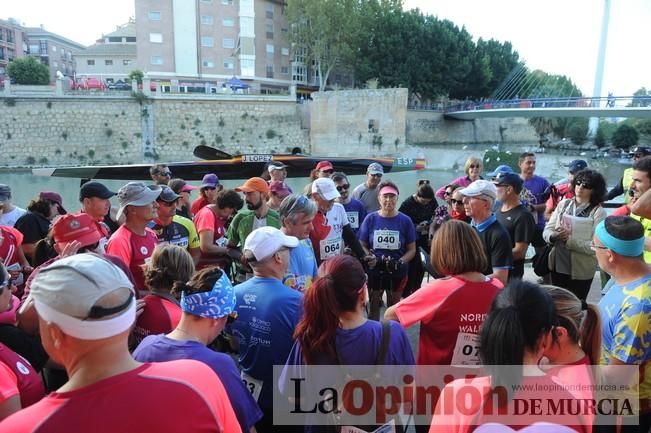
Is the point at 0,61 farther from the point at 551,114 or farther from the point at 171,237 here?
the point at 171,237

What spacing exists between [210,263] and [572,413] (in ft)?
10.5

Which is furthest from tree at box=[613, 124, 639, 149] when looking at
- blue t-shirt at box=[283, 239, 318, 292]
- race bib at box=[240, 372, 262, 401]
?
race bib at box=[240, 372, 262, 401]

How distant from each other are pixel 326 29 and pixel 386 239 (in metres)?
37.2

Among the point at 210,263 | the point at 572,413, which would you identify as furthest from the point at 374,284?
the point at 572,413

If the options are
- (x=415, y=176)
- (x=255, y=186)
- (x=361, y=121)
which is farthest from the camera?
(x=361, y=121)

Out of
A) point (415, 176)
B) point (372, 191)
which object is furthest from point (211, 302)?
point (415, 176)

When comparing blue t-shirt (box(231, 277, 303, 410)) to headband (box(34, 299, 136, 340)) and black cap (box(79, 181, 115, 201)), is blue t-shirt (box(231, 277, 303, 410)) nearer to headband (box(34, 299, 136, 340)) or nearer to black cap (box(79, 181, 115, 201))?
headband (box(34, 299, 136, 340))

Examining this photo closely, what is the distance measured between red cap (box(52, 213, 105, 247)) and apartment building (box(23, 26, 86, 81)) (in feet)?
243

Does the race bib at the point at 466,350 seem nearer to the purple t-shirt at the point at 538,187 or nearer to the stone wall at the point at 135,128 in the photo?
the purple t-shirt at the point at 538,187

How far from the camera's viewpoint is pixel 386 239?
3865 millimetres

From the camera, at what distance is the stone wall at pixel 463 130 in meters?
40.6

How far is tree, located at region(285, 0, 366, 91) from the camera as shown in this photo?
3681cm

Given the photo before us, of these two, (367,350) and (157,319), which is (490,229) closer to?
(367,350)

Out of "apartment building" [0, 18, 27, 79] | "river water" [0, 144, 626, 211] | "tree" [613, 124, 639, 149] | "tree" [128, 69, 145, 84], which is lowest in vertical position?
"river water" [0, 144, 626, 211]
